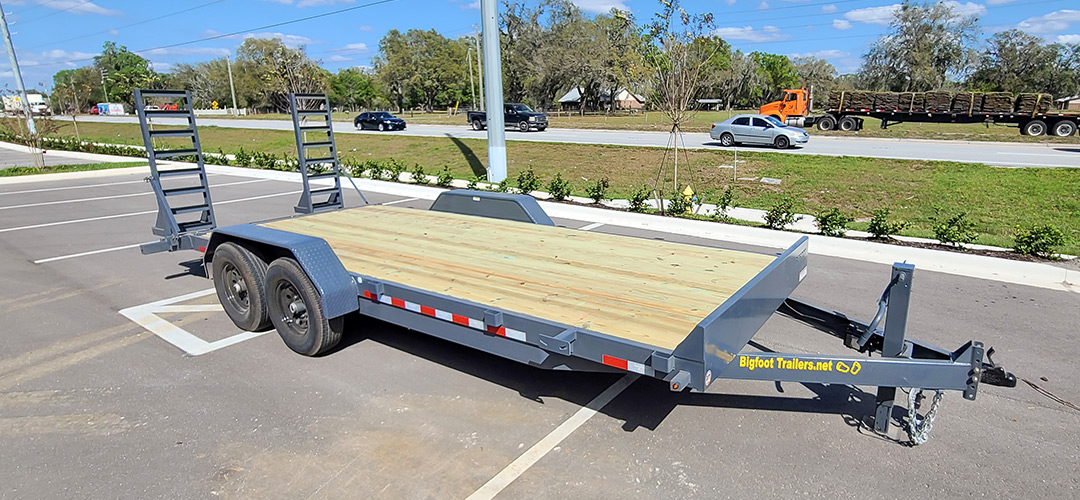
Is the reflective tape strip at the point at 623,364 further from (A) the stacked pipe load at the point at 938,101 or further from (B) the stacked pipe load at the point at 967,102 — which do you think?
(B) the stacked pipe load at the point at 967,102

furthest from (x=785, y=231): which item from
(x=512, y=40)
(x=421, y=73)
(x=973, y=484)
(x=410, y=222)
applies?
(x=421, y=73)

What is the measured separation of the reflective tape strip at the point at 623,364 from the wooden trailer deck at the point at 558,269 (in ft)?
0.56

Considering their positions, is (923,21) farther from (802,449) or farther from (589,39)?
(802,449)

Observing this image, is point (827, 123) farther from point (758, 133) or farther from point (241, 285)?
point (241, 285)

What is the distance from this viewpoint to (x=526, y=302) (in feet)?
13.0

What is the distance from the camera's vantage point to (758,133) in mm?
23688

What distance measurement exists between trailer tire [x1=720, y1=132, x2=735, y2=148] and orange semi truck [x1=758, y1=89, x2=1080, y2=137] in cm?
1088

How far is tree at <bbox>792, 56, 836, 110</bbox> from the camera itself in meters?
77.1

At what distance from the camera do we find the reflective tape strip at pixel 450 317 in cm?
362

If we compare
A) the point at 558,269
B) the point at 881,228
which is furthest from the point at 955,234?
the point at 558,269

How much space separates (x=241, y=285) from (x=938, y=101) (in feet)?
116

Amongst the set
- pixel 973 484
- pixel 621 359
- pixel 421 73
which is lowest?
pixel 973 484

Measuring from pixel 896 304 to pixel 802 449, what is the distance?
1.03 metres

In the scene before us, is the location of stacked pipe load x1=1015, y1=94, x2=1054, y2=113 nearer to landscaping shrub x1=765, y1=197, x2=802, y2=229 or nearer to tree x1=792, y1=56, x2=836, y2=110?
landscaping shrub x1=765, y1=197, x2=802, y2=229
